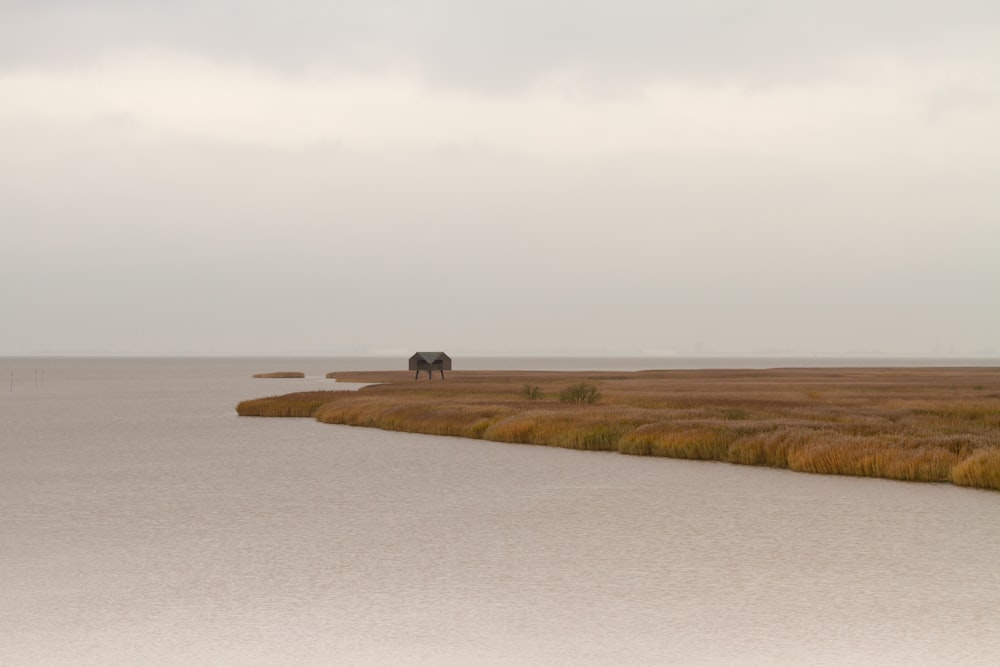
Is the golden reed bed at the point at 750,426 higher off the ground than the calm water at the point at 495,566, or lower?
higher

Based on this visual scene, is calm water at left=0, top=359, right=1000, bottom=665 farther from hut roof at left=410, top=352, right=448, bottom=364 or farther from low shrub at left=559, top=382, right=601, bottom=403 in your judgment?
hut roof at left=410, top=352, right=448, bottom=364

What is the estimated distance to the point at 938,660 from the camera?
11.4m

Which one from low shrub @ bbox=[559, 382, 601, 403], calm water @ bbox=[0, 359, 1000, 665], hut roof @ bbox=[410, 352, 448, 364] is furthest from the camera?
hut roof @ bbox=[410, 352, 448, 364]

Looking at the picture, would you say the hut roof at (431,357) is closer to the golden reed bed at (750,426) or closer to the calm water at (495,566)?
the golden reed bed at (750,426)

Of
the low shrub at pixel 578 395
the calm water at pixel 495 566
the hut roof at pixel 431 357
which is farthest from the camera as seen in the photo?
the hut roof at pixel 431 357

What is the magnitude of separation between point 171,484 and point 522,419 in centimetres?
1634

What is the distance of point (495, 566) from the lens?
17.2 meters

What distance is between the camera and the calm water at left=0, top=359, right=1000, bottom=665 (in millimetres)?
12039

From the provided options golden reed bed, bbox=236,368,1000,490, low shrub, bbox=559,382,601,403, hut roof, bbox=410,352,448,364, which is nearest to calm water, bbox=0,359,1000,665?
golden reed bed, bbox=236,368,1000,490

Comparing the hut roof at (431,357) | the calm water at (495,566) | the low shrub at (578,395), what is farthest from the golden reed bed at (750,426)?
the hut roof at (431,357)

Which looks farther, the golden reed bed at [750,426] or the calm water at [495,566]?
the golden reed bed at [750,426]

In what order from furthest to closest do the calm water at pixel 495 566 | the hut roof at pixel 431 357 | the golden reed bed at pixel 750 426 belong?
the hut roof at pixel 431 357 < the golden reed bed at pixel 750 426 < the calm water at pixel 495 566

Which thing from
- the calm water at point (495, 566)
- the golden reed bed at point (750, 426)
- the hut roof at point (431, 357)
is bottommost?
the calm water at point (495, 566)

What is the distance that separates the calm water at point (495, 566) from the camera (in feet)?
39.5
